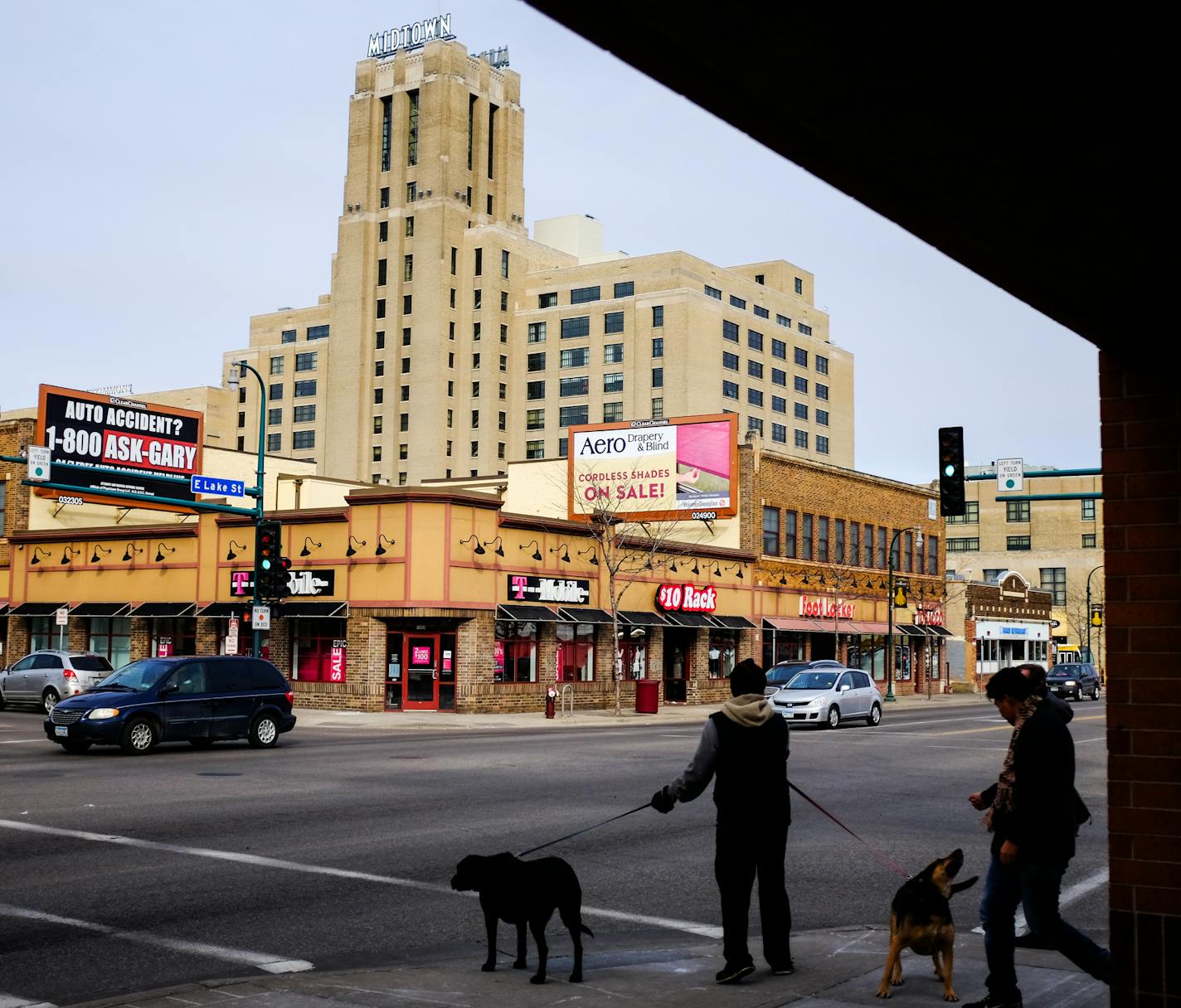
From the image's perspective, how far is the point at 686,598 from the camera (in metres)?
49.2

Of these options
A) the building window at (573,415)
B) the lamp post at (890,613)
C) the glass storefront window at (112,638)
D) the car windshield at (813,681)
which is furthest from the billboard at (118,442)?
the building window at (573,415)

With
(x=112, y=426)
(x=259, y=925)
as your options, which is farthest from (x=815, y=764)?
(x=112, y=426)

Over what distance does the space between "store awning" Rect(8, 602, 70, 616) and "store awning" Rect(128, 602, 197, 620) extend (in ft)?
13.7

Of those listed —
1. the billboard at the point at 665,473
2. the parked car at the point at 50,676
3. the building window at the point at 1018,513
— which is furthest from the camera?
the building window at the point at 1018,513

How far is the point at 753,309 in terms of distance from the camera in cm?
11675

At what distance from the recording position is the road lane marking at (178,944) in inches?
313

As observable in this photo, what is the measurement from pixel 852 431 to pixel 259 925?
122 metres

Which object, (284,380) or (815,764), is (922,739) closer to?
(815,764)

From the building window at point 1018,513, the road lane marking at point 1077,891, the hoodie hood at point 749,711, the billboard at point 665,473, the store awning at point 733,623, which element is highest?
the building window at point 1018,513

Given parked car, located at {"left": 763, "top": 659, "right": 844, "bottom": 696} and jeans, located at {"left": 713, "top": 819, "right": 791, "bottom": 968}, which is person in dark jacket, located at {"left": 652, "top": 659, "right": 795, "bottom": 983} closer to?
jeans, located at {"left": 713, "top": 819, "right": 791, "bottom": 968}

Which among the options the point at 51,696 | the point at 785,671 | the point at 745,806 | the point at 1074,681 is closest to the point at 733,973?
the point at 745,806

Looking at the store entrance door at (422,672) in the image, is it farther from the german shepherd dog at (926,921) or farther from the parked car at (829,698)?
the german shepherd dog at (926,921)

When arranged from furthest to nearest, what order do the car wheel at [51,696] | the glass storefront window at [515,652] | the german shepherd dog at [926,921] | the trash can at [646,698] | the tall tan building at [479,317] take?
the tall tan building at [479,317], the trash can at [646,698], the glass storefront window at [515,652], the car wheel at [51,696], the german shepherd dog at [926,921]

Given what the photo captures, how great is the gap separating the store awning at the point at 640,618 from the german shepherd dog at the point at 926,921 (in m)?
38.1
